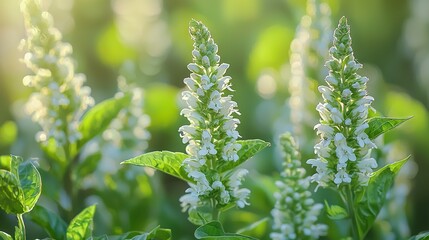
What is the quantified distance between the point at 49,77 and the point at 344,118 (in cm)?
145

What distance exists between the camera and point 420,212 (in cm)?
589

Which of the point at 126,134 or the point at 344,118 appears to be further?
the point at 126,134

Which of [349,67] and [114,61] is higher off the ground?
[114,61]

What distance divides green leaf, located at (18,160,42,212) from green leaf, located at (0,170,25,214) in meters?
0.03

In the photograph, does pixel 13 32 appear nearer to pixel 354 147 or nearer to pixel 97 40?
pixel 97 40

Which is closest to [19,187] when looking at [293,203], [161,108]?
[293,203]

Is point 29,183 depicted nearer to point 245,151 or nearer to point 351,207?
point 245,151

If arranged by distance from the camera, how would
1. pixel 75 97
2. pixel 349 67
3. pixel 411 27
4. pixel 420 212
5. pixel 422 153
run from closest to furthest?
pixel 349 67 < pixel 75 97 < pixel 420 212 < pixel 422 153 < pixel 411 27

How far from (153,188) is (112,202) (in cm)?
34

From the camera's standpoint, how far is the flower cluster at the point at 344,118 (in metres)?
3.05

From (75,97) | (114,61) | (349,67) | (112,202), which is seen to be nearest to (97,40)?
(114,61)

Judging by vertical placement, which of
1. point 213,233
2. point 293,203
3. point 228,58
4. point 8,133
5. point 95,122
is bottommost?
point 213,233

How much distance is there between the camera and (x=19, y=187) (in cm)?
305

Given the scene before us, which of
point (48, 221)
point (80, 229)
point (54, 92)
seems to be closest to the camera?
point (80, 229)
